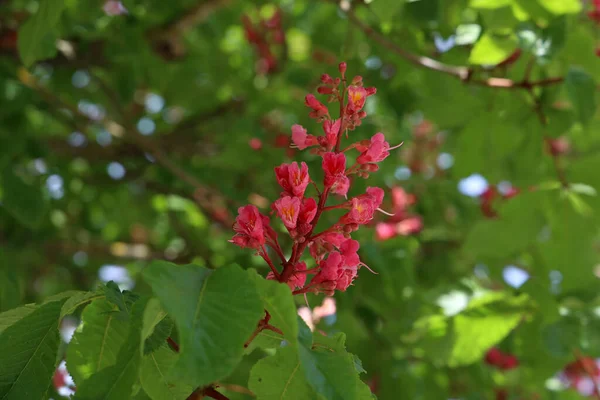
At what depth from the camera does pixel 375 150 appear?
117 cm

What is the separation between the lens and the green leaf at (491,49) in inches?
68.7

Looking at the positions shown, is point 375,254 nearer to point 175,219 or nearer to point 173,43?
point 175,219

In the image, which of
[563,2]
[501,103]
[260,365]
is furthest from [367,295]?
[260,365]

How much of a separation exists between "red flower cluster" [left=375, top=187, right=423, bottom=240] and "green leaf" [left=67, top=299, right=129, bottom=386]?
1681 mm

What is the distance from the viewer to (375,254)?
2.04m

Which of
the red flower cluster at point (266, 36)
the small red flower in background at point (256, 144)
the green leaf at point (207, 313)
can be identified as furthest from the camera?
the red flower cluster at point (266, 36)

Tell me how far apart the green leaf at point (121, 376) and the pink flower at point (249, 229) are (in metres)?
0.25

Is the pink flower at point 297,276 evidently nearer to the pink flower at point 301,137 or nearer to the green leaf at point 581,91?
the pink flower at point 301,137

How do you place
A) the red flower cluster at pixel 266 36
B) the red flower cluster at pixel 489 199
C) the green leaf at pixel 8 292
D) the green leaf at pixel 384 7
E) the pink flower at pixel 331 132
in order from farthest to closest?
the red flower cluster at pixel 266 36, the red flower cluster at pixel 489 199, the green leaf at pixel 8 292, the green leaf at pixel 384 7, the pink flower at pixel 331 132

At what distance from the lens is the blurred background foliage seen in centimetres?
197

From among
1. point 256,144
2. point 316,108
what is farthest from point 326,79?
point 256,144

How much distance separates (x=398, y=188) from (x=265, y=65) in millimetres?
1057

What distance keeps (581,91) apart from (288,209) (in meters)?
1.08

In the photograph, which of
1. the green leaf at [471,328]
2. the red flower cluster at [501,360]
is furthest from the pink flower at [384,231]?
the red flower cluster at [501,360]
